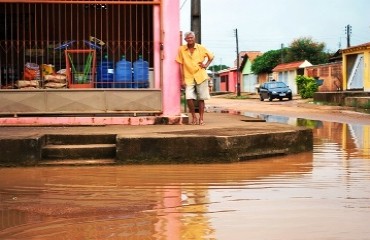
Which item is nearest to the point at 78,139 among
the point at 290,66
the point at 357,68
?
the point at 357,68

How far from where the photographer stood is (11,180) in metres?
5.60

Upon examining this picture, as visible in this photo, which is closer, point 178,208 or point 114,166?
point 178,208

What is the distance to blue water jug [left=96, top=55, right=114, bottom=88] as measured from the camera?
31.0ft

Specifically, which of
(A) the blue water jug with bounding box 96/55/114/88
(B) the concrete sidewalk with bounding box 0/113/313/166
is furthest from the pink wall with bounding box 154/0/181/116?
(B) the concrete sidewalk with bounding box 0/113/313/166

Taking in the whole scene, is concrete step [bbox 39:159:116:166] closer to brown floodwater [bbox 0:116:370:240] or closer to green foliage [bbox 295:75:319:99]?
brown floodwater [bbox 0:116:370:240]

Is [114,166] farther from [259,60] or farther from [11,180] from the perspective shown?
[259,60]

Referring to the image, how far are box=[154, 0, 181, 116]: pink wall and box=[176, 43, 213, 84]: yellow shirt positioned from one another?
19 cm

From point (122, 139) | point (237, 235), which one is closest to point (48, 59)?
point (122, 139)

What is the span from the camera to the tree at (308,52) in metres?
58.4

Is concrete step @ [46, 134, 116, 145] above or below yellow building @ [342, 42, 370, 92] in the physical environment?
below

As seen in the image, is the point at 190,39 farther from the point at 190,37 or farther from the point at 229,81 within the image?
the point at 229,81

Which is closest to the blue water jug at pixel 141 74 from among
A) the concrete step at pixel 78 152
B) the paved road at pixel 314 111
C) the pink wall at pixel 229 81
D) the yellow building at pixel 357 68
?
the concrete step at pixel 78 152

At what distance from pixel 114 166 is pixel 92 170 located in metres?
0.34

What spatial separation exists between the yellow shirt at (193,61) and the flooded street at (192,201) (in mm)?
2542
